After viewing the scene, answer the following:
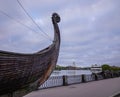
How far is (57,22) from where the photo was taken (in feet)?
30.8

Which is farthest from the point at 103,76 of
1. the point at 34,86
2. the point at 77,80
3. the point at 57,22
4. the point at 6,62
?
the point at 6,62

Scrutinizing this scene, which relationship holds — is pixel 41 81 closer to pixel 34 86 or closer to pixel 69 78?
pixel 34 86

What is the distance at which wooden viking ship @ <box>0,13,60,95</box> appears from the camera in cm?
478

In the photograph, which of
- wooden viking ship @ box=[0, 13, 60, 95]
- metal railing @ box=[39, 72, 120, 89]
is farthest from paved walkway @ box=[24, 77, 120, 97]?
wooden viking ship @ box=[0, 13, 60, 95]

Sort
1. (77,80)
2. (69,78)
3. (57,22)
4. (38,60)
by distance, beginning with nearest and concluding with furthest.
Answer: (38,60) < (57,22) < (69,78) < (77,80)

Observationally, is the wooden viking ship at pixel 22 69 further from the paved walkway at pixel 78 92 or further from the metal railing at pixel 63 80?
the metal railing at pixel 63 80

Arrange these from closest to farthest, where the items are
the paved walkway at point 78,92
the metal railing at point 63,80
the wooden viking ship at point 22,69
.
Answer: the wooden viking ship at point 22,69, the paved walkway at point 78,92, the metal railing at point 63,80

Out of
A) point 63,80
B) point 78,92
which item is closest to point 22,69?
point 78,92

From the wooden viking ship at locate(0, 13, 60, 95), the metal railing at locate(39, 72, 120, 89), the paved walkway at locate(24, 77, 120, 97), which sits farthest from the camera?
the metal railing at locate(39, 72, 120, 89)

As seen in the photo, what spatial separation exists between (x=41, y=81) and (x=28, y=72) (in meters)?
1.52

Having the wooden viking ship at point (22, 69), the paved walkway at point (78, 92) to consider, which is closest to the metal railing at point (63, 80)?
the paved walkway at point (78, 92)

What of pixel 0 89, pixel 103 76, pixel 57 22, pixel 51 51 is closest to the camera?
pixel 0 89

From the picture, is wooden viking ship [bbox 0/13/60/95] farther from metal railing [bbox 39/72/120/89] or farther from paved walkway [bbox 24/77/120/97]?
metal railing [bbox 39/72/120/89]

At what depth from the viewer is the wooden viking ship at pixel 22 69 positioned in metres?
4.78
